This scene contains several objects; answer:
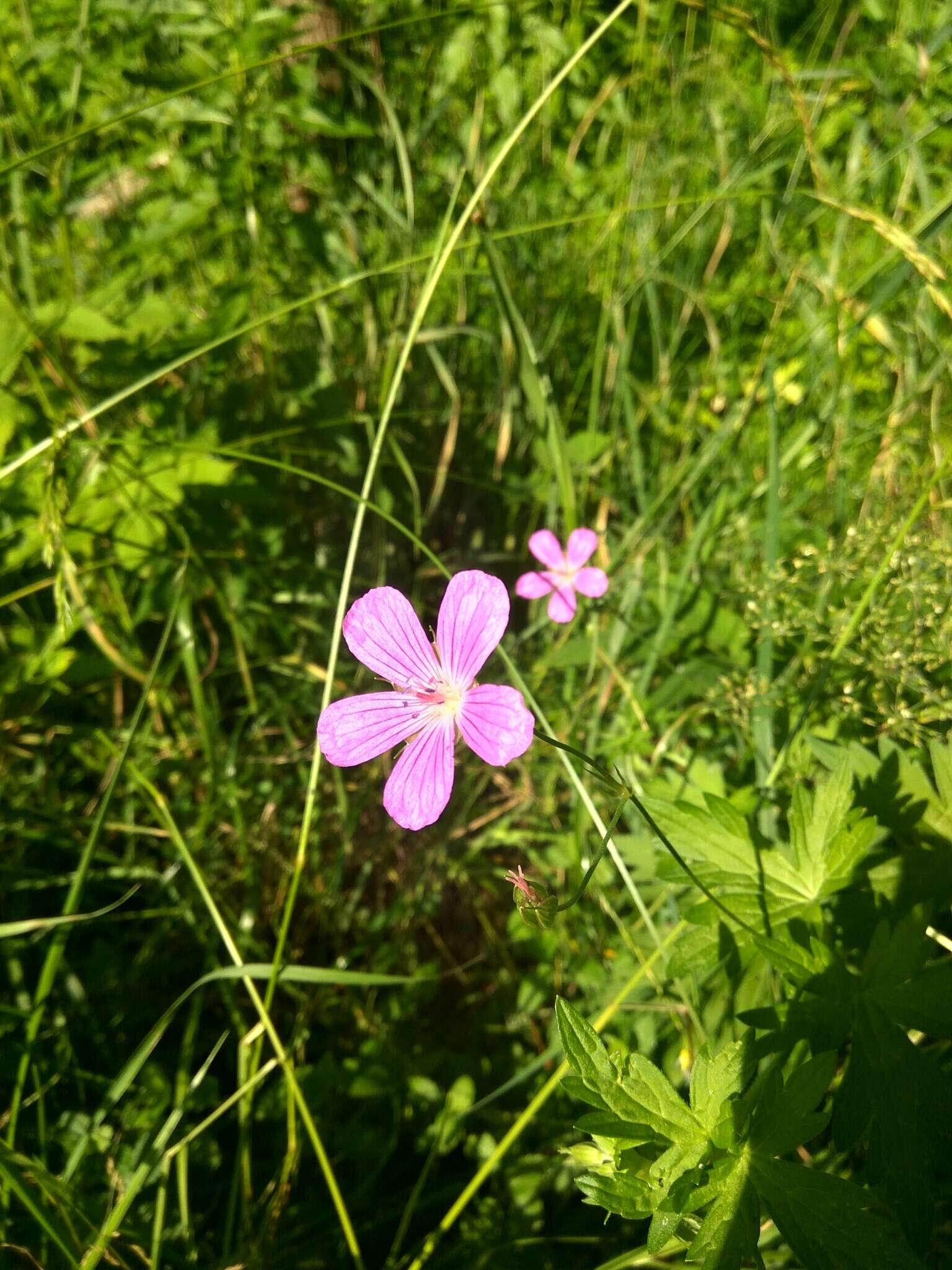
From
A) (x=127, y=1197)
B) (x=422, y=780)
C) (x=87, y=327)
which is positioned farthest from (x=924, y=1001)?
(x=87, y=327)

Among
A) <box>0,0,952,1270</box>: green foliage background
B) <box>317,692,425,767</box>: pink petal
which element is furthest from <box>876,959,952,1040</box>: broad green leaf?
<box>317,692,425,767</box>: pink petal

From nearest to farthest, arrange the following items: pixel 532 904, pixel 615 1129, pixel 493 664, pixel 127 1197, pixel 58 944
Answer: pixel 532 904, pixel 615 1129, pixel 127 1197, pixel 58 944, pixel 493 664

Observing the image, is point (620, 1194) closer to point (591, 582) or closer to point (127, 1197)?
point (127, 1197)

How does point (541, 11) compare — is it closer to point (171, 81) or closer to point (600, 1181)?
point (171, 81)

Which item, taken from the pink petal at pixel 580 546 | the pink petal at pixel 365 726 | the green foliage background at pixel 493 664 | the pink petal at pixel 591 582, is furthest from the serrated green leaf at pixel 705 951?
the pink petal at pixel 580 546

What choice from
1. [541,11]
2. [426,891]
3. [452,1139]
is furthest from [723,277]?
[452,1139]

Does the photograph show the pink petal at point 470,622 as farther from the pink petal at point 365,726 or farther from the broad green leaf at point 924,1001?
the broad green leaf at point 924,1001
